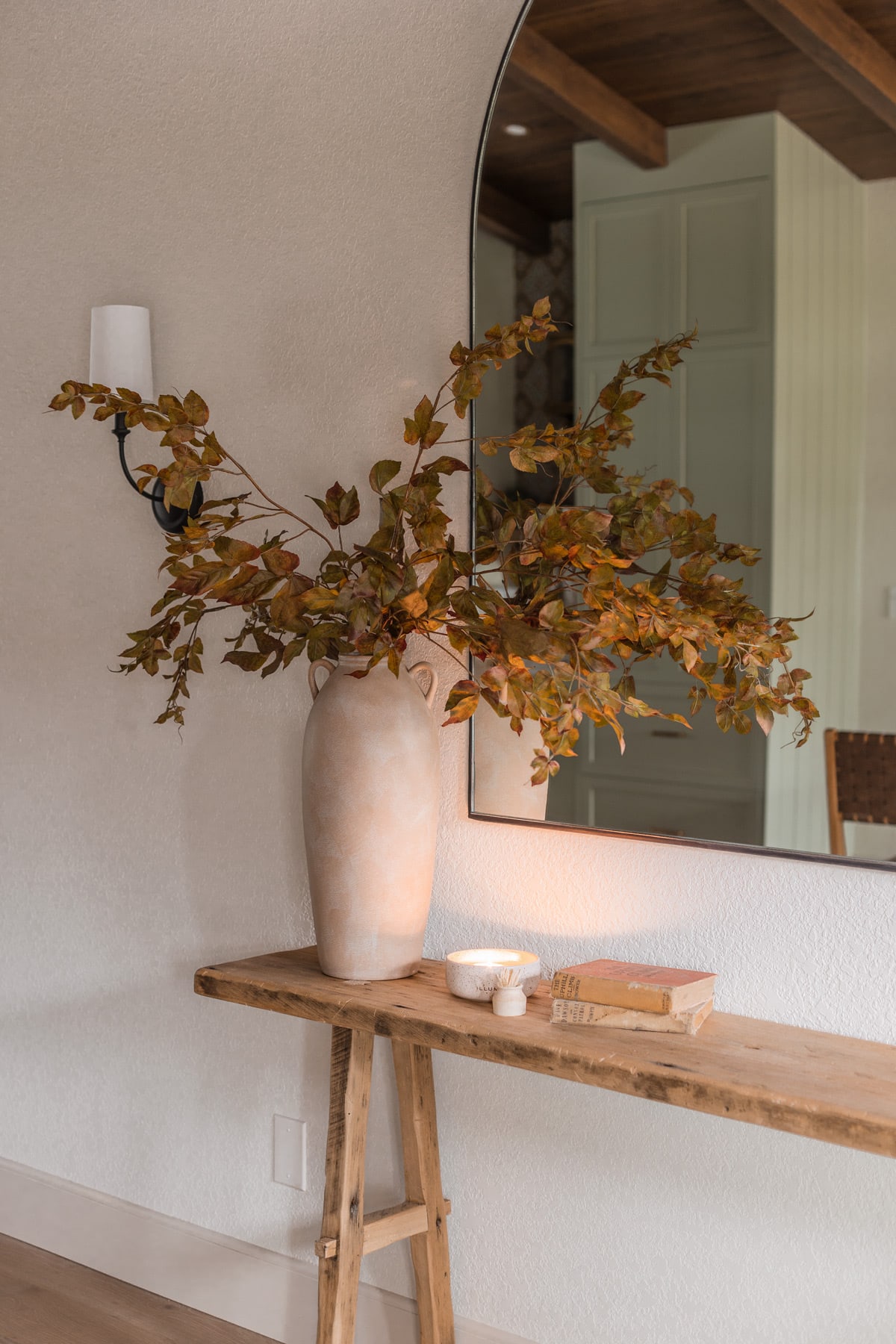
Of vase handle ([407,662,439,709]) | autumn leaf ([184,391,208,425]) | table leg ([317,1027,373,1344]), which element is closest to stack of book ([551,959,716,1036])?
table leg ([317,1027,373,1344])

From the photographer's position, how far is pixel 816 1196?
1484mm

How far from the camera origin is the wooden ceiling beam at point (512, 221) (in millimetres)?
1642

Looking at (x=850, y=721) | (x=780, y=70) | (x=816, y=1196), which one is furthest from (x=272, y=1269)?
(x=780, y=70)

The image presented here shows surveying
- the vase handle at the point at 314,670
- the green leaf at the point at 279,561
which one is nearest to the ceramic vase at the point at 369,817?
the vase handle at the point at 314,670

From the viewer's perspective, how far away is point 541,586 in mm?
1485

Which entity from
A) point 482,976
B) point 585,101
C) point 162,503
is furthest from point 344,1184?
point 585,101

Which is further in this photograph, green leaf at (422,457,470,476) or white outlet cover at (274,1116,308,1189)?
white outlet cover at (274,1116,308,1189)

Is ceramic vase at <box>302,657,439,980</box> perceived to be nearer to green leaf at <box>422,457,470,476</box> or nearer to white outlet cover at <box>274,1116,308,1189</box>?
green leaf at <box>422,457,470,476</box>

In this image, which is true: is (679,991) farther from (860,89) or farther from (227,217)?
(227,217)

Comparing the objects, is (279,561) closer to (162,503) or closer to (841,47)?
(162,503)

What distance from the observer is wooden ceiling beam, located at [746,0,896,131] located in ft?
4.56

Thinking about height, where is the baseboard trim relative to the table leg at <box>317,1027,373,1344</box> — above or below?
below

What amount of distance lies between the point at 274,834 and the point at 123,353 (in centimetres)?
76

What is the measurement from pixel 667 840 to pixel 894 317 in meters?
0.65
